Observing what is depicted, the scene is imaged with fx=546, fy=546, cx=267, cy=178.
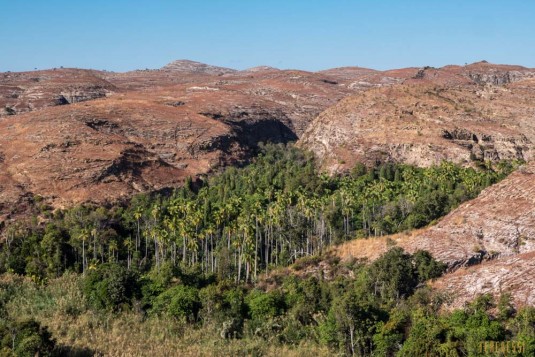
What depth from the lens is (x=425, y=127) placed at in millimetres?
165125

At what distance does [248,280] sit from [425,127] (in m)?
96.4

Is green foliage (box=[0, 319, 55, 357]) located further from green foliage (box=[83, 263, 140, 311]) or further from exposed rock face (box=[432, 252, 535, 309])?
exposed rock face (box=[432, 252, 535, 309])

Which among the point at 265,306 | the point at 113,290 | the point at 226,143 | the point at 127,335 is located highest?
the point at 226,143

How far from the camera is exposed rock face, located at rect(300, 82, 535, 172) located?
15462cm

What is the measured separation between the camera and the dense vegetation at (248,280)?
56.8m

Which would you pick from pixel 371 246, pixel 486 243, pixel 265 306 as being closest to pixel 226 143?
pixel 371 246

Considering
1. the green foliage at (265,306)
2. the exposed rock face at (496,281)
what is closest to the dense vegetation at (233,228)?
the green foliage at (265,306)

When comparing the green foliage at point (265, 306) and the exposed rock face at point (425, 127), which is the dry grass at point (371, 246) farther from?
the exposed rock face at point (425, 127)

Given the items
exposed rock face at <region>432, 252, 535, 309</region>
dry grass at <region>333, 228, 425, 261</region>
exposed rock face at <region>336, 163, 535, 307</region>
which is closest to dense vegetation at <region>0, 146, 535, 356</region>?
exposed rock face at <region>432, 252, 535, 309</region>

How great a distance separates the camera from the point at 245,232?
92.1 meters

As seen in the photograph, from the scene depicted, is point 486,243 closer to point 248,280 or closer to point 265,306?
point 265,306

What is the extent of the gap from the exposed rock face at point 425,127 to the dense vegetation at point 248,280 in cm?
1738

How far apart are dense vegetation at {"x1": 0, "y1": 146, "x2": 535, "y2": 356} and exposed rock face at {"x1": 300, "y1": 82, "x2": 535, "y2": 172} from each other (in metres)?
17.4

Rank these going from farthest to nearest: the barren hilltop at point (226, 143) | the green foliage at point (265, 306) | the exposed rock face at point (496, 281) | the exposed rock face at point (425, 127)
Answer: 1. the exposed rock face at point (425, 127)
2. the barren hilltop at point (226, 143)
3. the green foliage at point (265, 306)
4. the exposed rock face at point (496, 281)
